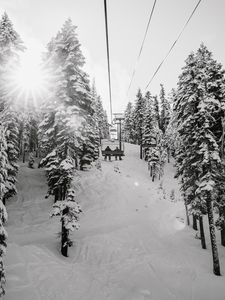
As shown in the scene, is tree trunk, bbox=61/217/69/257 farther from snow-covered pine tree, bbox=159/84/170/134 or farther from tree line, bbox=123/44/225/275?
snow-covered pine tree, bbox=159/84/170/134

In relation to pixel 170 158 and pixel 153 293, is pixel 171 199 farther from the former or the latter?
pixel 170 158

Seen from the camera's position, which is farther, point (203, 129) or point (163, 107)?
point (163, 107)

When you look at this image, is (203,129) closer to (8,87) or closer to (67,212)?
(67,212)

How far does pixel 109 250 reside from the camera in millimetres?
20188

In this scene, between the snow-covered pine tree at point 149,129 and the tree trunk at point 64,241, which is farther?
the snow-covered pine tree at point 149,129

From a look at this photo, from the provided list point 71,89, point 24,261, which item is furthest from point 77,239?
point 71,89

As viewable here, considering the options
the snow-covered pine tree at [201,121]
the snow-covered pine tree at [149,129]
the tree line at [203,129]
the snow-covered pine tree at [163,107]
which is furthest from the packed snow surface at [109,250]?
the snow-covered pine tree at [163,107]

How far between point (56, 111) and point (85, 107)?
91.7 inches

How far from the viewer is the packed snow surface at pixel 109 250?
13.2 meters

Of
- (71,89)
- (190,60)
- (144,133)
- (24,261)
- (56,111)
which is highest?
(144,133)

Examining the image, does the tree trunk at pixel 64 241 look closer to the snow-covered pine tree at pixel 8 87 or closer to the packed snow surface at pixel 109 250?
the packed snow surface at pixel 109 250

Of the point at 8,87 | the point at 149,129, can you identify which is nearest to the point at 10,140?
the point at 8,87

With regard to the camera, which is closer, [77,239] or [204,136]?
[204,136]

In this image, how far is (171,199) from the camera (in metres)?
37.3
